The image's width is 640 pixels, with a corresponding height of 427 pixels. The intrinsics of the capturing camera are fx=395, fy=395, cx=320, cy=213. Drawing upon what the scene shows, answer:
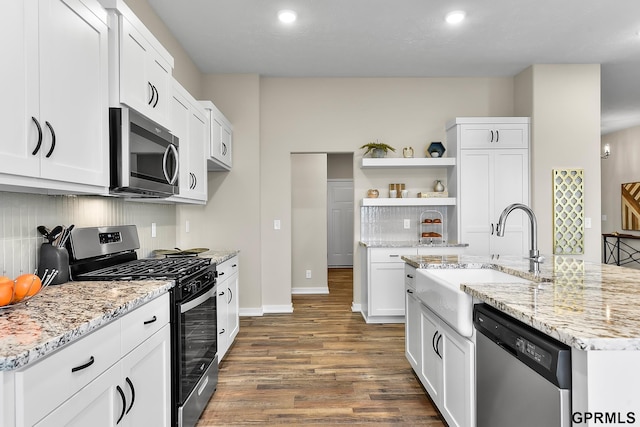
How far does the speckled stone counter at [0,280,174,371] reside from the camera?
0.98m

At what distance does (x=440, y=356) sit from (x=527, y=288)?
0.70 m

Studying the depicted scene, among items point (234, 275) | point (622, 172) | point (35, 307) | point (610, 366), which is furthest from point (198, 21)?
point (622, 172)

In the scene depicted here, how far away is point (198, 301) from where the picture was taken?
91.5 inches

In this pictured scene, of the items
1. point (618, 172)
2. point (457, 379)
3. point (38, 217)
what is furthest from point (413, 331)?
point (618, 172)

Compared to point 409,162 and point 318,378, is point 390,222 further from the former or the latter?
point 318,378

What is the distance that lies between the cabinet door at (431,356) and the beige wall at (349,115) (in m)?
2.43

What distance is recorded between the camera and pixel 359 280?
4.92 metres

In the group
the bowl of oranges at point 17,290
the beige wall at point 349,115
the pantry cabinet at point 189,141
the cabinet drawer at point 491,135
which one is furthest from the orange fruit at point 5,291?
the cabinet drawer at point 491,135

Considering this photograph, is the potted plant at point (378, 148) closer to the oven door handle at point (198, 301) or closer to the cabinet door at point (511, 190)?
the cabinet door at point (511, 190)

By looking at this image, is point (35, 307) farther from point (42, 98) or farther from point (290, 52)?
point (290, 52)

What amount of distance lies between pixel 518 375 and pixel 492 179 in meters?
3.61

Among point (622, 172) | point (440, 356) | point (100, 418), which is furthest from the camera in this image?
point (622, 172)

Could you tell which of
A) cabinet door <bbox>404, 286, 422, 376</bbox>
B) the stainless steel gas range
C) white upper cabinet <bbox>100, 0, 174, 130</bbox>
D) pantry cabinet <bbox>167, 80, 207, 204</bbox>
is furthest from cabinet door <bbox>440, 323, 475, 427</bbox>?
pantry cabinet <bbox>167, 80, 207, 204</bbox>

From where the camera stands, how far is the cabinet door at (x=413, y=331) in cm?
266
